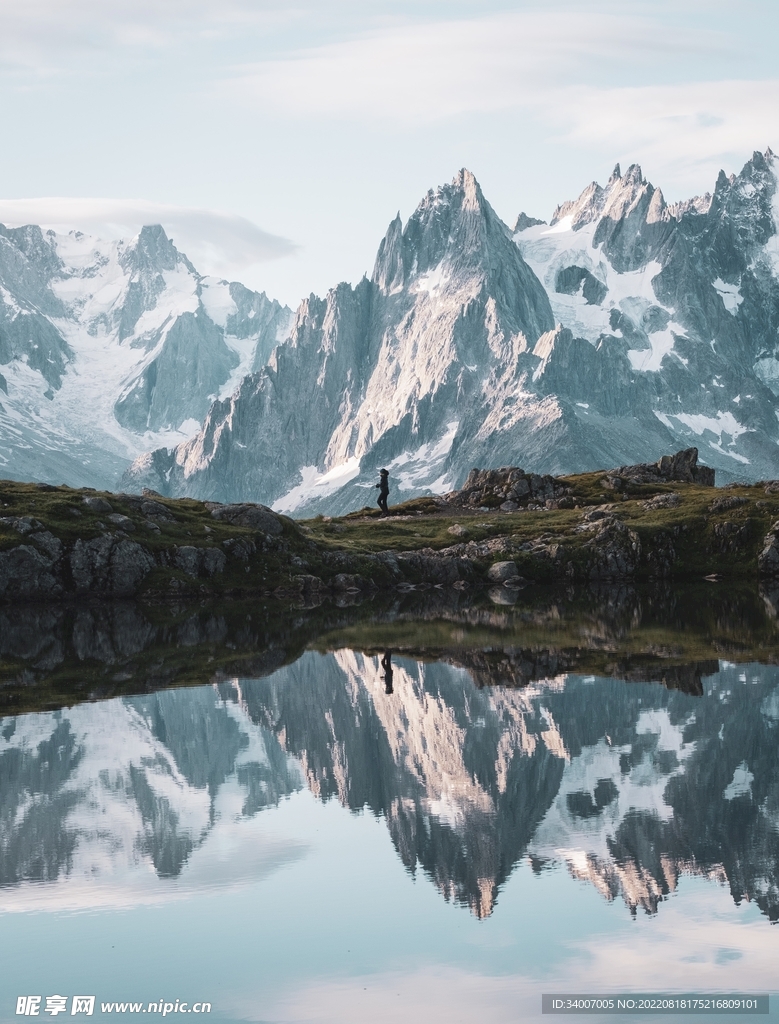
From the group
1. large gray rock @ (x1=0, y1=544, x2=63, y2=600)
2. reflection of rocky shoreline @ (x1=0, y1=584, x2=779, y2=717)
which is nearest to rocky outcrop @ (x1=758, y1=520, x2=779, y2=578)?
reflection of rocky shoreline @ (x1=0, y1=584, x2=779, y2=717)

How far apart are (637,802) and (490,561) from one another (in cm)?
7913

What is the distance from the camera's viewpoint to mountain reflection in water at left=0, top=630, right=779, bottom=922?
27938 mm

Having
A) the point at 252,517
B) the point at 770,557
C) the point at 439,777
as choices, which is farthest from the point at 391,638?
the point at 770,557

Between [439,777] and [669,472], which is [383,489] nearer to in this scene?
[669,472]

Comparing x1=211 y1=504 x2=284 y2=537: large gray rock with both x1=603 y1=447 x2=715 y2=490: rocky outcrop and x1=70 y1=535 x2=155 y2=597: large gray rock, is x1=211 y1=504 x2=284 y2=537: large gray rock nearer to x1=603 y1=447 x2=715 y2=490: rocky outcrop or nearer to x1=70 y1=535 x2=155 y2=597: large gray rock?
x1=70 y1=535 x2=155 y2=597: large gray rock

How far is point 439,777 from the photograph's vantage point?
117 ft

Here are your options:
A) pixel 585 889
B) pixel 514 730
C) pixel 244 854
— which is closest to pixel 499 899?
pixel 585 889

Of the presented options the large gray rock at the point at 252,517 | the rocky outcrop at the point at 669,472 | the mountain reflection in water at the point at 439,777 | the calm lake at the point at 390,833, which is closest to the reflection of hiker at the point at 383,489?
the large gray rock at the point at 252,517

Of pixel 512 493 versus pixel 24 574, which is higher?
pixel 512 493

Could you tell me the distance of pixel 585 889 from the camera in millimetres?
26078

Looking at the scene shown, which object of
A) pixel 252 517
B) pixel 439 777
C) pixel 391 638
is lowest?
pixel 439 777

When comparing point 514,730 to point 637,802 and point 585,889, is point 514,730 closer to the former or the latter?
point 637,802

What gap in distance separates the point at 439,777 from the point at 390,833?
17.6 ft

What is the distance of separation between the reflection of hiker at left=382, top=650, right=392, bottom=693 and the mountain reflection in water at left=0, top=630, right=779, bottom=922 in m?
0.40
